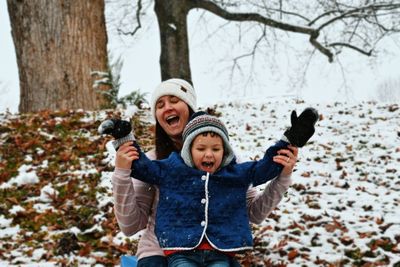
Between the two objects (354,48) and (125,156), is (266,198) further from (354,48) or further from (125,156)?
(354,48)

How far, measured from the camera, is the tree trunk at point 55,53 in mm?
7961

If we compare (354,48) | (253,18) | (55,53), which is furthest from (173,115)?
(354,48)

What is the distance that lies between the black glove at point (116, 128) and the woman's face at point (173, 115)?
1.62ft

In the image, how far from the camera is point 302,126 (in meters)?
2.44

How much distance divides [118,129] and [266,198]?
0.84 meters

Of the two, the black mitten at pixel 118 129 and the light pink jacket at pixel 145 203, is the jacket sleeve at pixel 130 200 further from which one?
the black mitten at pixel 118 129

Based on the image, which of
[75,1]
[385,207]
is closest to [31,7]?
[75,1]

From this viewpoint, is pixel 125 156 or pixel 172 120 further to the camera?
pixel 172 120

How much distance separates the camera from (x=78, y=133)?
22.9ft

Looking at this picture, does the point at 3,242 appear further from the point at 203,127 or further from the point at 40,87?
the point at 40,87

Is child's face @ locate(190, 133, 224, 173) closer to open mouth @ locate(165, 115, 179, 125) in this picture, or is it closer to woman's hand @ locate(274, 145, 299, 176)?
woman's hand @ locate(274, 145, 299, 176)

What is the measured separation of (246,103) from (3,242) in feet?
19.6

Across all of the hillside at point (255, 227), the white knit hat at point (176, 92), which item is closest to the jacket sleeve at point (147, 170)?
the white knit hat at point (176, 92)

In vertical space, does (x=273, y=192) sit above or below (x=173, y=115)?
below
